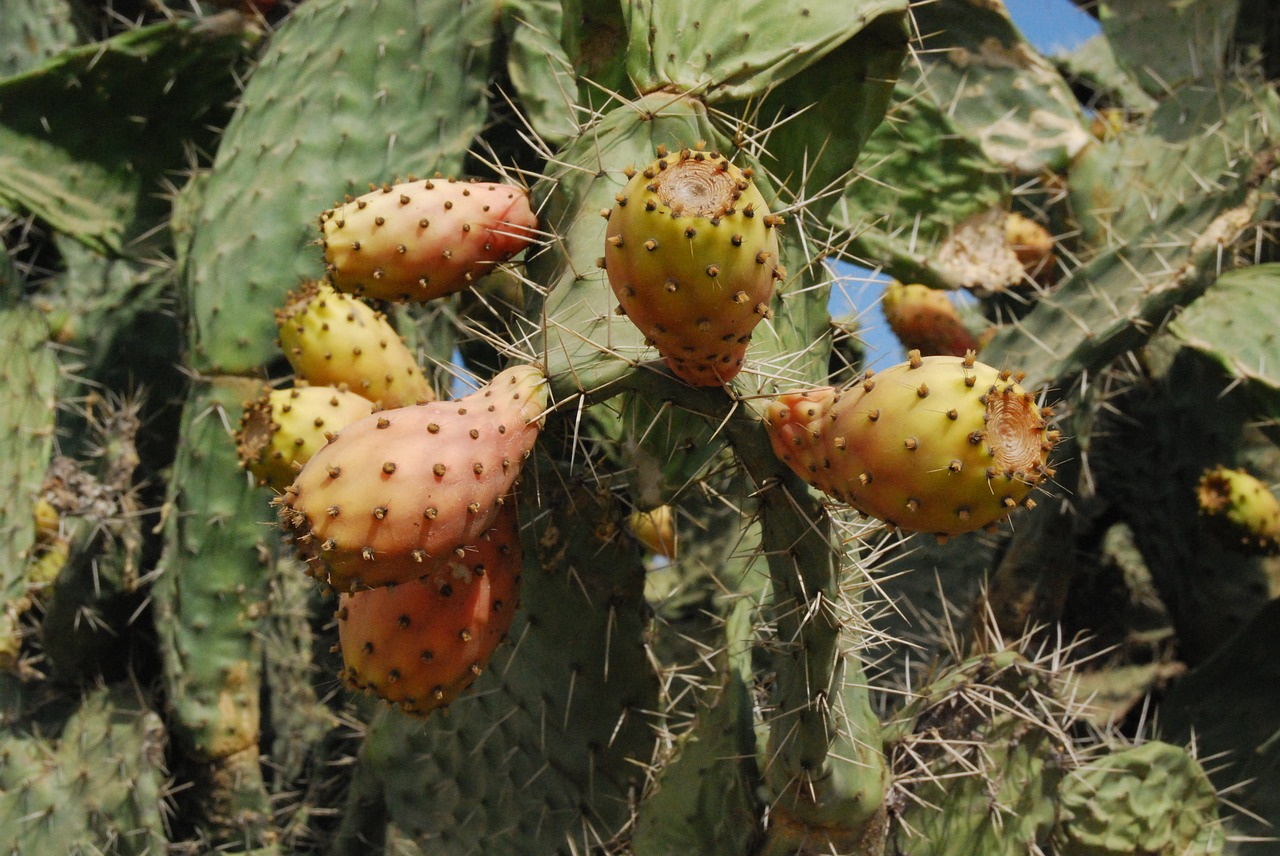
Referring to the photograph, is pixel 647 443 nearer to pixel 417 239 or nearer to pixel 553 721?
pixel 417 239

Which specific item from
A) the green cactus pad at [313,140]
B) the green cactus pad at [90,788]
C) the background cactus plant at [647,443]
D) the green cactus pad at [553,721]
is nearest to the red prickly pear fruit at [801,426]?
the background cactus plant at [647,443]

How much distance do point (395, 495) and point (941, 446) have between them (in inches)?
16.2

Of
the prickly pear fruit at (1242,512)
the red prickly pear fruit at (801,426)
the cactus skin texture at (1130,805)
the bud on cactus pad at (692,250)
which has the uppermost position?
the bud on cactus pad at (692,250)

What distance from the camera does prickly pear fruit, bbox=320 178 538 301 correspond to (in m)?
1.28

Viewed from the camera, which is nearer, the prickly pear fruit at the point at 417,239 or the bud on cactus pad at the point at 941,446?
the bud on cactus pad at the point at 941,446

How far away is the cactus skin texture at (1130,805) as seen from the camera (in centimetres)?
190

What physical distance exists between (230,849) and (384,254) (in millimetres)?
1233

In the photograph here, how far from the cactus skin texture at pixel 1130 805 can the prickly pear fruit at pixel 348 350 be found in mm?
1131

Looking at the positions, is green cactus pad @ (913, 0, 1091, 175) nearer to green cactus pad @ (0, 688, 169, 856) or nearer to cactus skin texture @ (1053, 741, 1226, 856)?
cactus skin texture @ (1053, 741, 1226, 856)

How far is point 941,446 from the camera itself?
0.92 meters

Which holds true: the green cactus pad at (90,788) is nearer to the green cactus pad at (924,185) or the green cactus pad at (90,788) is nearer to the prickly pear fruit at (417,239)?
the prickly pear fruit at (417,239)

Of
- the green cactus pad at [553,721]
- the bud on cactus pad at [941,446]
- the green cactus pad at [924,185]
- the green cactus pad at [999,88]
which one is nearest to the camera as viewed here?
the bud on cactus pad at [941,446]

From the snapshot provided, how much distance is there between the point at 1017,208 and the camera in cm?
290

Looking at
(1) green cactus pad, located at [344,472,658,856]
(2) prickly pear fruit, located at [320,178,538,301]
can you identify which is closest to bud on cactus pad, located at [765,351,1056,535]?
(2) prickly pear fruit, located at [320,178,538,301]
